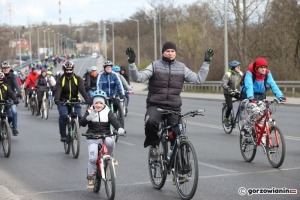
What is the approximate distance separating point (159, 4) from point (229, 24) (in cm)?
3933

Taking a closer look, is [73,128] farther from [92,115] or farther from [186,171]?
[186,171]

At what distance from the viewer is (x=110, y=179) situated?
25.0 ft

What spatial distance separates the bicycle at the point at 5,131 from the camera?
12.0m

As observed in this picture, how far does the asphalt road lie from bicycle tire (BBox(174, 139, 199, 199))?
0.90 ft

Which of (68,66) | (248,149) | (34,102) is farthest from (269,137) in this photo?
(34,102)

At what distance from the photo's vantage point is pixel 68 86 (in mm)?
11945

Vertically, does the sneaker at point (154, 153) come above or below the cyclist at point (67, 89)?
below

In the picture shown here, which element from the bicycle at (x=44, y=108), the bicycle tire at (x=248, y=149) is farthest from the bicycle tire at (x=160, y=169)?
the bicycle at (x=44, y=108)

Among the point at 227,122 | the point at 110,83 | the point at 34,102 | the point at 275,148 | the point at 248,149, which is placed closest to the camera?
the point at 275,148

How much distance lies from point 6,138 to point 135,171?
3.51 metres

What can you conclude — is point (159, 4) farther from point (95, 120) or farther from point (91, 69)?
point (95, 120)

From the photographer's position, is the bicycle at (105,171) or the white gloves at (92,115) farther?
the white gloves at (92,115)

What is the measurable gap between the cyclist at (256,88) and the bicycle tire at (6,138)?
15.2 feet

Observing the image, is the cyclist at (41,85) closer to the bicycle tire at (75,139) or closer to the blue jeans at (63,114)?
the blue jeans at (63,114)
